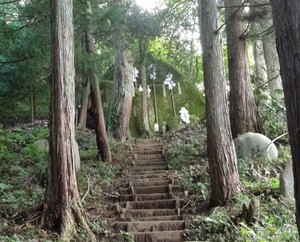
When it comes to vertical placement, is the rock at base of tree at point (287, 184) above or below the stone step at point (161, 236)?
above

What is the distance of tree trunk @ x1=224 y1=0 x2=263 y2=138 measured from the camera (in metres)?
10.4

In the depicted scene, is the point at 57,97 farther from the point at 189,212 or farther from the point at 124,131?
the point at 124,131

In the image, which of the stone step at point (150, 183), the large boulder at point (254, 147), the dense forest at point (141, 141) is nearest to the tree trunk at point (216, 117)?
the dense forest at point (141, 141)

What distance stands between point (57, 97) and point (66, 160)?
43.5 inches

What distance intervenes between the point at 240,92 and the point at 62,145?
5735 millimetres

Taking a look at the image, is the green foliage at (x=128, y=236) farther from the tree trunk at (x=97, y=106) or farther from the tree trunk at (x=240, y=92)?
the tree trunk at (x=97, y=106)

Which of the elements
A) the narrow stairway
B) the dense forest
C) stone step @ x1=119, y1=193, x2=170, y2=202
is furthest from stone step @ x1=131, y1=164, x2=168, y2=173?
stone step @ x1=119, y1=193, x2=170, y2=202

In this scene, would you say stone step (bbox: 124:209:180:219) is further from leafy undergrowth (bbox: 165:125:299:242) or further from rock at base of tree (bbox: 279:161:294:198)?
rock at base of tree (bbox: 279:161:294:198)

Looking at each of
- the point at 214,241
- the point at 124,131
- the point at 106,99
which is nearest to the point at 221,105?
the point at 214,241

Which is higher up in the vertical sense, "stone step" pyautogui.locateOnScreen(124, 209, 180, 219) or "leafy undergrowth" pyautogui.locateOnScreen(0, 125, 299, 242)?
"leafy undergrowth" pyautogui.locateOnScreen(0, 125, 299, 242)

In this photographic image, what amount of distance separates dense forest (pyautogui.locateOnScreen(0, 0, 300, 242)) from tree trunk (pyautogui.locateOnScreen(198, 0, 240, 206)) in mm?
20

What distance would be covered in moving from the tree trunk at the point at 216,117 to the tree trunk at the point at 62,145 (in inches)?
102

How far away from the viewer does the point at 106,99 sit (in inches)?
762

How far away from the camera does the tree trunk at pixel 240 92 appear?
10398mm
